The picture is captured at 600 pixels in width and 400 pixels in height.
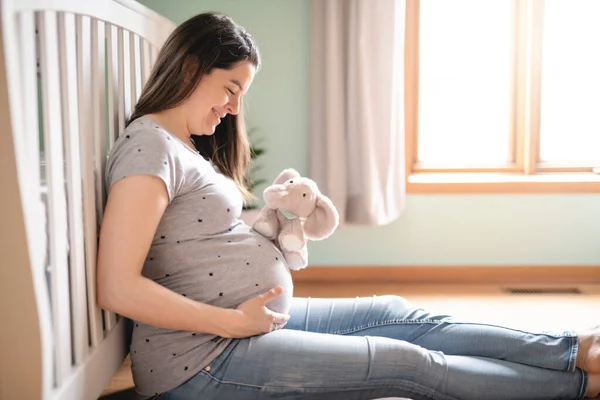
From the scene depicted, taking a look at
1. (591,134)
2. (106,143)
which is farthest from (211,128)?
(591,134)

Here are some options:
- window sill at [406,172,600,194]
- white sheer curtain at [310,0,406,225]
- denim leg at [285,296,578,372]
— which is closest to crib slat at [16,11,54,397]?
denim leg at [285,296,578,372]

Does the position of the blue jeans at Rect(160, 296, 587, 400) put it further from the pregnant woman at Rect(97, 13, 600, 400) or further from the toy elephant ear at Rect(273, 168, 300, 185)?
the toy elephant ear at Rect(273, 168, 300, 185)

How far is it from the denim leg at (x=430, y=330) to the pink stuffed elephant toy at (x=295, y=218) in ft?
0.43

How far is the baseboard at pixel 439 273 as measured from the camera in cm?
313

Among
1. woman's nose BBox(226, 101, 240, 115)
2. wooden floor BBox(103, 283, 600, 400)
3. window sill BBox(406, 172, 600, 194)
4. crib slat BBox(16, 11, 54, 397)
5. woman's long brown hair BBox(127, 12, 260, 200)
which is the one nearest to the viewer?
crib slat BBox(16, 11, 54, 397)

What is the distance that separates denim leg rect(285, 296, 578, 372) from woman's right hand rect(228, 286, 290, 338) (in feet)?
0.78

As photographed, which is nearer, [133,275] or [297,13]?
[133,275]

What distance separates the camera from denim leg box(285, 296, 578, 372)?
1.52 meters

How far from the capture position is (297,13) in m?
3.03

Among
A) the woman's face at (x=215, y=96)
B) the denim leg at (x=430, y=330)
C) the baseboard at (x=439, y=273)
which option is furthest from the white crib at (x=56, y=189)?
the baseboard at (x=439, y=273)

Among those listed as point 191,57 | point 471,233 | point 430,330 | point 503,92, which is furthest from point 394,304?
point 503,92

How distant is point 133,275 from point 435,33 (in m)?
2.40

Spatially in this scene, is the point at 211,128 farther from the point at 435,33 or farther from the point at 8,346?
the point at 435,33

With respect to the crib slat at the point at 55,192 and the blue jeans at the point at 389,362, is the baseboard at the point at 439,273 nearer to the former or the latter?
the blue jeans at the point at 389,362
